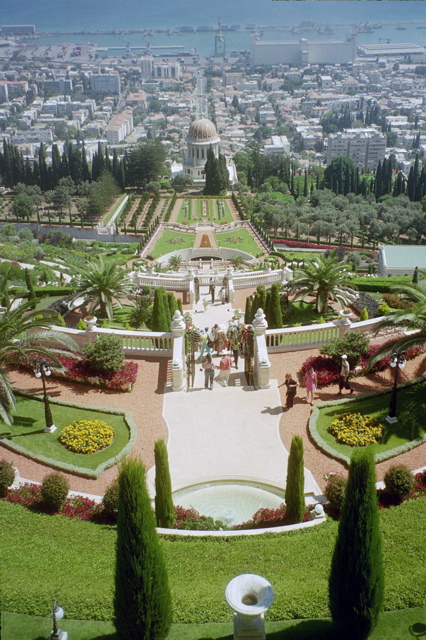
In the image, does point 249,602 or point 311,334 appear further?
point 311,334

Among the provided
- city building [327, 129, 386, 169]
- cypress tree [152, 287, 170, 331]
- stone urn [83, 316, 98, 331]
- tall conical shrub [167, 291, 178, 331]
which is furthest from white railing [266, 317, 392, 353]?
city building [327, 129, 386, 169]

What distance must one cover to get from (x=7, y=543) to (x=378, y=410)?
11884 millimetres

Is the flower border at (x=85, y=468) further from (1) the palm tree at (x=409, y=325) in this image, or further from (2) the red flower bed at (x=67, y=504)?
(1) the palm tree at (x=409, y=325)

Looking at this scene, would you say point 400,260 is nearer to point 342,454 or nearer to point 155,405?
point 155,405

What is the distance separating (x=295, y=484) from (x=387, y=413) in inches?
240

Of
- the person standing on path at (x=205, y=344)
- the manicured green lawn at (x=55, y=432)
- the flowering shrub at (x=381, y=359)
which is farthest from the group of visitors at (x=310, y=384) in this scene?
the manicured green lawn at (x=55, y=432)

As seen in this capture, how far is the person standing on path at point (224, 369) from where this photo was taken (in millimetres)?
23297

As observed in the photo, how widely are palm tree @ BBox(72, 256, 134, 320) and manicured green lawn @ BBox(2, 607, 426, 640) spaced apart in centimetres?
1843

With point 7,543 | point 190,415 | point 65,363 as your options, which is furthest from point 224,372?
point 7,543

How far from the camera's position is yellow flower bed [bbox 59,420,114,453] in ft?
62.9

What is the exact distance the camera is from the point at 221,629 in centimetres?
1203

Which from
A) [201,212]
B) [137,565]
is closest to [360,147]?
[201,212]

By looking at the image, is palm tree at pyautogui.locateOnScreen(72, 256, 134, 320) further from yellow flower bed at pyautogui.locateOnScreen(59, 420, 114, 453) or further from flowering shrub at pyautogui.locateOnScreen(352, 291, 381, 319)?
flowering shrub at pyautogui.locateOnScreen(352, 291, 381, 319)

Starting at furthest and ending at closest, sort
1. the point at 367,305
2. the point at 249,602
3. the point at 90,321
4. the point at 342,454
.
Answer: the point at 367,305 → the point at 90,321 → the point at 342,454 → the point at 249,602
